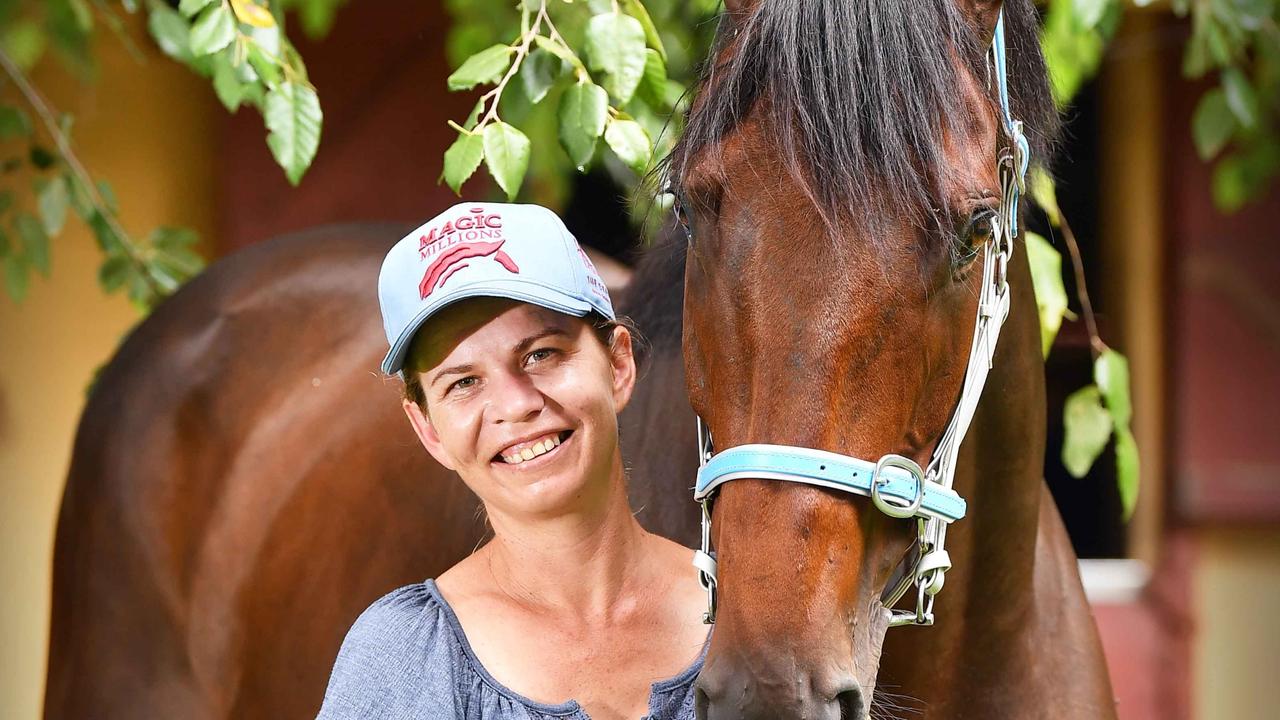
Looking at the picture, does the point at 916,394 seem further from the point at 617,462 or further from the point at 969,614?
the point at 969,614

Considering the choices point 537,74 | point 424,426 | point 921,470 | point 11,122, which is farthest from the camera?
point 11,122

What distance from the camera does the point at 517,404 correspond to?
1.34 m

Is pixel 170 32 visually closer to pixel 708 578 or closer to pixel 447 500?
pixel 447 500

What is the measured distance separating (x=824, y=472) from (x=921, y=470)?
0.47ft

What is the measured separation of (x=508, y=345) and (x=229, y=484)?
1.39 meters

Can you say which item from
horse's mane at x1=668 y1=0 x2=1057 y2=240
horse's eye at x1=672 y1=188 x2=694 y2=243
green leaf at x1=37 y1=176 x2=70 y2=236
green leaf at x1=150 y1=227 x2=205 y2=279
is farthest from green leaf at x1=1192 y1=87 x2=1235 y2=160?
green leaf at x1=37 y1=176 x2=70 y2=236

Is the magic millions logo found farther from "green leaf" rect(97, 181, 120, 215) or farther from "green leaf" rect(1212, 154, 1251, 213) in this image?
"green leaf" rect(1212, 154, 1251, 213)

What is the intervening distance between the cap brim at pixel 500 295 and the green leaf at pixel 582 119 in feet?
1.24

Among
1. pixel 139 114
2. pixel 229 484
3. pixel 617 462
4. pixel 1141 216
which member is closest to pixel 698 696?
pixel 617 462

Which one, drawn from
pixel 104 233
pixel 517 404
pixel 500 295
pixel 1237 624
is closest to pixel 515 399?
pixel 517 404

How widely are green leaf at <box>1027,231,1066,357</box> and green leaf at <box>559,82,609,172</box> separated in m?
0.75

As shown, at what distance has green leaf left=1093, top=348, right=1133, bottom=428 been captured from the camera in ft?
7.08

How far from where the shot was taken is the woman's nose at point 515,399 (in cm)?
134

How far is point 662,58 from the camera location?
1.88 m
